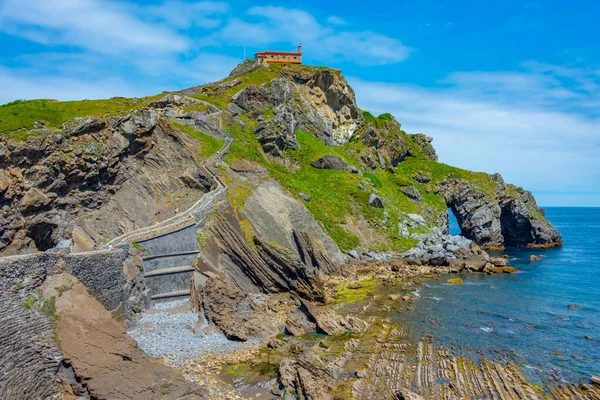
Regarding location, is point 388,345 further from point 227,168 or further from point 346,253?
point 227,168

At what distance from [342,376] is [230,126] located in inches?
1896

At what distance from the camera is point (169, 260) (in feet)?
113

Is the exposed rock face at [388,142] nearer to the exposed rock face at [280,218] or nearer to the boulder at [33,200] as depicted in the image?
the exposed rock face at [280,218]

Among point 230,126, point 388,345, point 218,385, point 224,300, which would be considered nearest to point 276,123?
point 230,126

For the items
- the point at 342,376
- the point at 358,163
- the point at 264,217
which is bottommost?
the point at 342,376

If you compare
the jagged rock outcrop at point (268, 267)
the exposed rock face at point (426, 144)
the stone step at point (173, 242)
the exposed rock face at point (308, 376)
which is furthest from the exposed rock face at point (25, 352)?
the exposed rock face at point (426, 144)

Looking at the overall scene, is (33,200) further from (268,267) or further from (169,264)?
(268,267)

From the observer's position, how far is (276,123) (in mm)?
70625

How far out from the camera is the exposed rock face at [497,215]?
80.2 m

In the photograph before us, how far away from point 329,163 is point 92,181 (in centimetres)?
4255

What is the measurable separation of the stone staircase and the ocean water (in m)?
19.8

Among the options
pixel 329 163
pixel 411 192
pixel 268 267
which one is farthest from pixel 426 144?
pixel 268 267

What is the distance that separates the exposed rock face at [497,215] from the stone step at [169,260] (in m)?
62.8

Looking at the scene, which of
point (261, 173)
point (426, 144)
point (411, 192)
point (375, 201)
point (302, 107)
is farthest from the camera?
point (426, 144)
